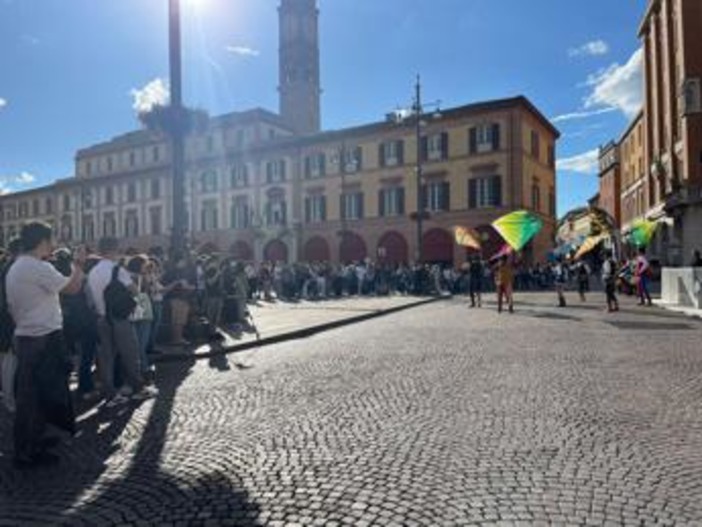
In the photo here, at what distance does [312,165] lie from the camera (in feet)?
174

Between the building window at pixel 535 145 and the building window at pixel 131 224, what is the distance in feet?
129

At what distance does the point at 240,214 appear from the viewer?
58000mm

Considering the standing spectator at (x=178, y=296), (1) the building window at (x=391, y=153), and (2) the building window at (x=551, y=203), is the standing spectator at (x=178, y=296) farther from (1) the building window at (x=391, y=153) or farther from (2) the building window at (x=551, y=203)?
(2) the building window at (x=551, y=203)

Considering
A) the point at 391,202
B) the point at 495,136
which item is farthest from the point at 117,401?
the point at 391,202

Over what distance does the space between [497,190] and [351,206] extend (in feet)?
38.6

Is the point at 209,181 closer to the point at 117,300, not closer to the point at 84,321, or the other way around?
the point at 84,321

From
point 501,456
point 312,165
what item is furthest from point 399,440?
point 312,165

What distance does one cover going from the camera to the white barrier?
17859 millimetres

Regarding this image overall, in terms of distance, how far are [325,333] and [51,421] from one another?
29.2ft

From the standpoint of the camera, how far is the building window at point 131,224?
66.2 m

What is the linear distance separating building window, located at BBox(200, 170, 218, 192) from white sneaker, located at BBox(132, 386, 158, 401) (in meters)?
53.6

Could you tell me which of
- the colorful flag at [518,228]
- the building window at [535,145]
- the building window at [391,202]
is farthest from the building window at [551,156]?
the colorful flag at [518,228]

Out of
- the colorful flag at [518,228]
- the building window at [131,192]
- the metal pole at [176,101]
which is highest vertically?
the building window at [131,192]

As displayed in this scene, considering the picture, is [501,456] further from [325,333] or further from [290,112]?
[290,112]
